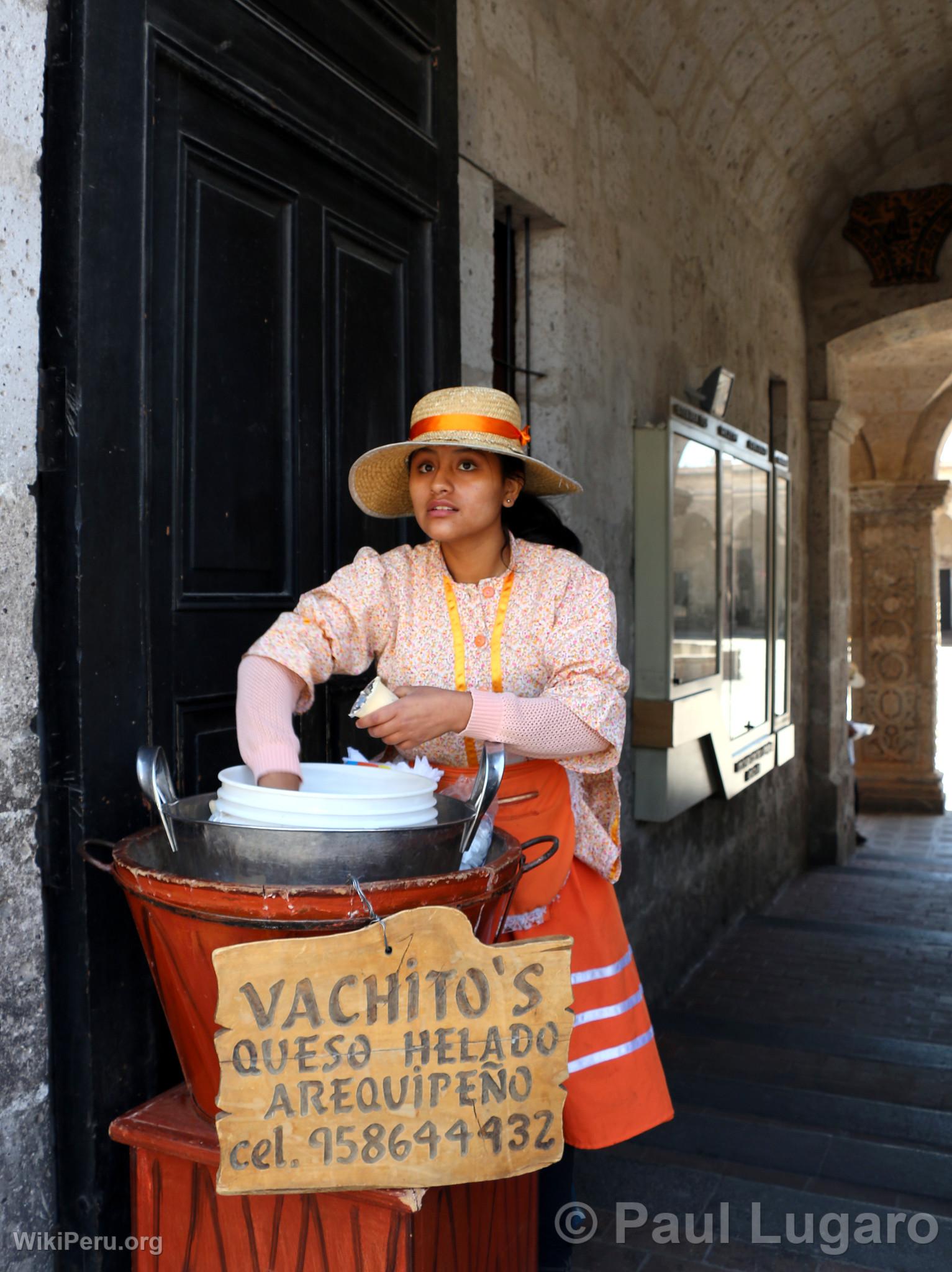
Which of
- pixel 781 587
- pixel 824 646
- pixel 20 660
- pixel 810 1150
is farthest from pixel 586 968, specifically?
pixel 824 646

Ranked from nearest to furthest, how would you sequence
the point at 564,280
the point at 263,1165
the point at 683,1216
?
the point at 263,1165
the point at 683,1216
the point at 564,280

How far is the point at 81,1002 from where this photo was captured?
1.85 metres

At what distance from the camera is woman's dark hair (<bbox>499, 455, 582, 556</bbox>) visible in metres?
2.32

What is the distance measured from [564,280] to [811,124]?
323cm

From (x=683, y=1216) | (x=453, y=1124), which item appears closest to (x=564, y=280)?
(x=683, y=1216)

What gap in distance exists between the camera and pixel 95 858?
1.80 meters

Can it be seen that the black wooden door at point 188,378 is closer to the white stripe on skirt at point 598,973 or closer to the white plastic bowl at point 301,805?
the white plastic bowl at point 301,805

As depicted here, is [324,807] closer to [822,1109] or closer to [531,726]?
[531,726]

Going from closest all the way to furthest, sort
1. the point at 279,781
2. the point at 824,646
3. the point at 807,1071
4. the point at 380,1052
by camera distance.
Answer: the point at 380,1052 < the point at 279,781 < the point at 807,1071 < the point at 824,646

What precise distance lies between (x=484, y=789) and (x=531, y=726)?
0.21 m

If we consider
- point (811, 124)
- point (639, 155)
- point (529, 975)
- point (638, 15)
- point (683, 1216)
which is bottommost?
point (683, 1216)

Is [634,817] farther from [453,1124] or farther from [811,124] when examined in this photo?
[811,124]

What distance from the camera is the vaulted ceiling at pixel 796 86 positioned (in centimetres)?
488

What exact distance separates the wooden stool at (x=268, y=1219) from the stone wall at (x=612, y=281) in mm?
2347
